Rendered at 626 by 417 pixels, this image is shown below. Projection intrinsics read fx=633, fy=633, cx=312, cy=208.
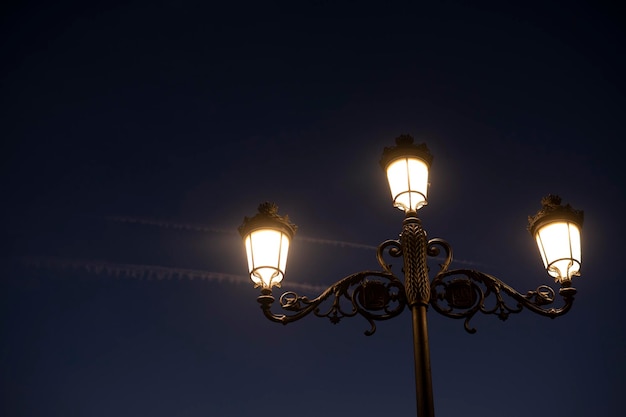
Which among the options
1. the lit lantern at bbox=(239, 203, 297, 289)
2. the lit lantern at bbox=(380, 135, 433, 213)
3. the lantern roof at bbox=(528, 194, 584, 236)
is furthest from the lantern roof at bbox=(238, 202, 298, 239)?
the lantern roof at bbox=(528, 194, 584, 236)

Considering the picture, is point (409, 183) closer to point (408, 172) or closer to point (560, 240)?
point (408, 172)

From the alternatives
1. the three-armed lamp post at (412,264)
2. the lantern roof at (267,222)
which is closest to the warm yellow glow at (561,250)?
the three-armed lamp post at (412,264)

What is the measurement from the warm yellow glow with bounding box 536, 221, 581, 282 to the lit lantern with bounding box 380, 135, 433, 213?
1.35m

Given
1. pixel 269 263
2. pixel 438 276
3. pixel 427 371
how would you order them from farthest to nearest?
1. pixel 269 263
2. pixel 438 276
3. pixel 427 371

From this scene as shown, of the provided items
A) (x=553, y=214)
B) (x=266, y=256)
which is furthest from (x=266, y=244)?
(x=553, y=214)

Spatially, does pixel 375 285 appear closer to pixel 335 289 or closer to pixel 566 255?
pixel 335 289

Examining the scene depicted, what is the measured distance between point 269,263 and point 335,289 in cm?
74

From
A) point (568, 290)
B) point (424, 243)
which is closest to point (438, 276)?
point (424, 243)

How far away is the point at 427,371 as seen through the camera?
5434 millimetres

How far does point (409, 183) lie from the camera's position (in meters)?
6.68

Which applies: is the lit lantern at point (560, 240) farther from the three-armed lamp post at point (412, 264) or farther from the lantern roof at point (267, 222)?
the lantern roof at point (267, 222)

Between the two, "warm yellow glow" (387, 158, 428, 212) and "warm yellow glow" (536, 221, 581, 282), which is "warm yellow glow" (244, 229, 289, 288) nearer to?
"warm yellow glow" (387, 158, 428, 212)

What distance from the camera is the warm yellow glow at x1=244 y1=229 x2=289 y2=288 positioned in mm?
6574

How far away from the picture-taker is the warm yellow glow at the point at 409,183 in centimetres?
666
